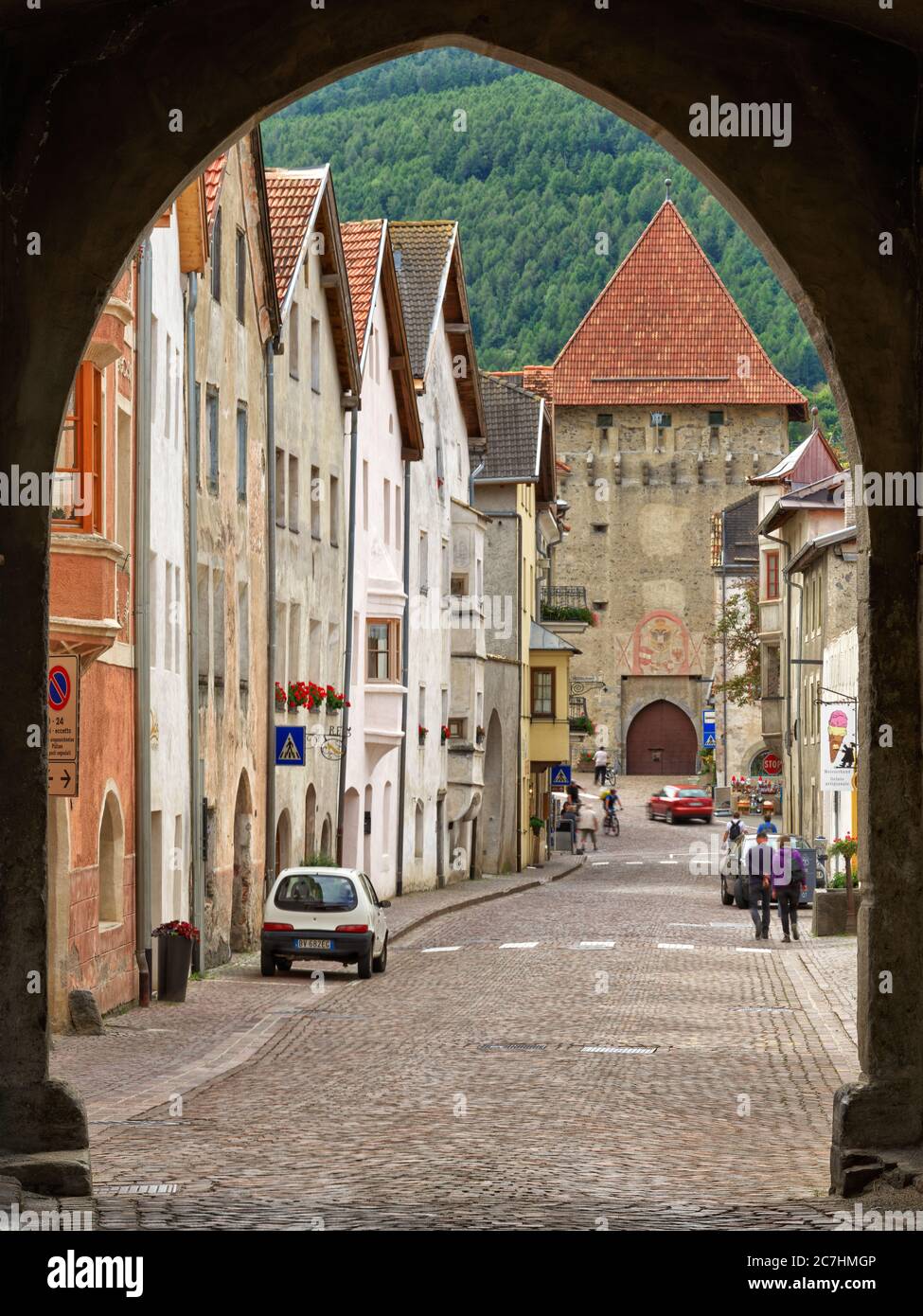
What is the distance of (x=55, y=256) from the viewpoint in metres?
9.15

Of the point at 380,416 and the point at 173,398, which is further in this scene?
the point at 380,416

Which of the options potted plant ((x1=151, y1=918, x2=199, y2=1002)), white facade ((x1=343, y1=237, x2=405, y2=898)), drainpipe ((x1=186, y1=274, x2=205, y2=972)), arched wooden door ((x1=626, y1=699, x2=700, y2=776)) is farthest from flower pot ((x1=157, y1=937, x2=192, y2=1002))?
arched wooden door ((x1=626, y1=699, x2=700, y2=776))

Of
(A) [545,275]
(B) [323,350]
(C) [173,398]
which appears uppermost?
(A) [545,275]

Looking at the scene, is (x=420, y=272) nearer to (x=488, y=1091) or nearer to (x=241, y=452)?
(x=241, y=452)

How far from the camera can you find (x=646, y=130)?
31.3 feet

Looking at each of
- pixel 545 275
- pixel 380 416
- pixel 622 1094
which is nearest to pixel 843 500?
pixel 380 416

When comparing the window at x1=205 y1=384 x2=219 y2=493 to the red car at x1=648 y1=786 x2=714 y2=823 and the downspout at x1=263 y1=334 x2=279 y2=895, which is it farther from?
the red car at x1=648 y1=786 x2=714 y2=823

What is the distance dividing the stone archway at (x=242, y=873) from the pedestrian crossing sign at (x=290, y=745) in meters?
0.92

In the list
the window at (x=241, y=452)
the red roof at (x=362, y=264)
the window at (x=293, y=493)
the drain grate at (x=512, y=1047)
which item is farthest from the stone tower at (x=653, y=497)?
the drain grate at (x=512, y=1047)

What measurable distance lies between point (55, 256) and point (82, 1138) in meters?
3.64

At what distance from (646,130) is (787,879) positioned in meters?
21.9

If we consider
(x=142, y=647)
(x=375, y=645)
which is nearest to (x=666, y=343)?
(x=375, y=645)

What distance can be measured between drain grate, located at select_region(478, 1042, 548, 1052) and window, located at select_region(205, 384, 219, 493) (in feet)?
Result: 39.5
